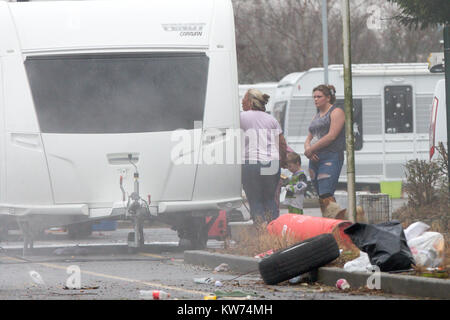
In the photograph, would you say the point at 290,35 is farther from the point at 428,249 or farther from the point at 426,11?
the point at 428,249

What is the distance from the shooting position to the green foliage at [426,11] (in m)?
12.7

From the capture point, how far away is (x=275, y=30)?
114 feet

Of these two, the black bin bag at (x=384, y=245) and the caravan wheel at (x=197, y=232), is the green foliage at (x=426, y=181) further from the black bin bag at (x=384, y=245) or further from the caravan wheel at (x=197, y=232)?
the black bin bag at (x=384, y=245)

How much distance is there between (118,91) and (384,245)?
15.5 feet

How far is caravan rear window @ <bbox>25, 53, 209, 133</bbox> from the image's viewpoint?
12273mm

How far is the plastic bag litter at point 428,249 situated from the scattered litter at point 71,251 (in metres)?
5.21

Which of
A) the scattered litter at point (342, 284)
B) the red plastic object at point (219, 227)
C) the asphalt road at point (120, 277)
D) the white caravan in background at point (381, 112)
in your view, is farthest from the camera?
the white caravan in background at point (381, 112)

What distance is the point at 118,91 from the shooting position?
12445mm

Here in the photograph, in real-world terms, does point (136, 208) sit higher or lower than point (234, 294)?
higher

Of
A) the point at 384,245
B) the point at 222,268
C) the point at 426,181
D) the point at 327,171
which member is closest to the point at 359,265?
the point at 384,245

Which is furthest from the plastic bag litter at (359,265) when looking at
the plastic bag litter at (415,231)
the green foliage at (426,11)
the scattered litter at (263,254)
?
the green foliage at (426,11)

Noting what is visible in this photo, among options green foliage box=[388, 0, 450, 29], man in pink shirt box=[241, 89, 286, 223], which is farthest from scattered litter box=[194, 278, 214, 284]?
green foliage box=[388, 0, 450, 29]

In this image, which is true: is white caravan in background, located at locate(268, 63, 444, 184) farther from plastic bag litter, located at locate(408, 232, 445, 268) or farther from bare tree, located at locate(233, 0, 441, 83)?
plastic bag litter, located at locate(408, 232, 445, 268)

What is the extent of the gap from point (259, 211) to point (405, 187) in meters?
2.85
